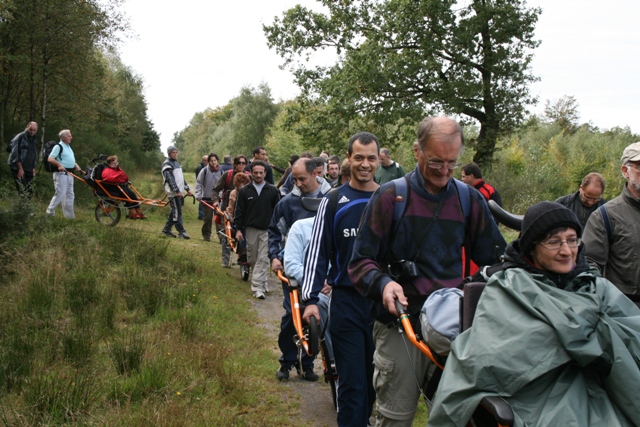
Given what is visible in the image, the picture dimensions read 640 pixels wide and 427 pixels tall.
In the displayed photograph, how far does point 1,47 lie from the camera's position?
17.4 m

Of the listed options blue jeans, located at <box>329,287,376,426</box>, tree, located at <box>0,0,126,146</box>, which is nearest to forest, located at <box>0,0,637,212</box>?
tree, located at <box>0,0,126,146</box>

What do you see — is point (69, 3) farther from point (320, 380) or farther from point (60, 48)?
point (320, 380)

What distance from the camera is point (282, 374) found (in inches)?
245

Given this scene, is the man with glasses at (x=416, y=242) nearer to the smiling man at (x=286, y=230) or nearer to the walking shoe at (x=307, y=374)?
the smiling man at (x=286, y=230)

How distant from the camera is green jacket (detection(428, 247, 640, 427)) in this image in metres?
2.17

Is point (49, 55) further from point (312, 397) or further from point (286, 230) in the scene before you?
point (312, 397)

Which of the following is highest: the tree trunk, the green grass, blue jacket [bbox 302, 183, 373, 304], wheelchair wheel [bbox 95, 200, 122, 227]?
the tree trunk

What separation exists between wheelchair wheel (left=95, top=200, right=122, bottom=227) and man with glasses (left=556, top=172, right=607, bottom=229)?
10.9 meters

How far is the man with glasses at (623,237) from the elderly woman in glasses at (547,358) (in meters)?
1.98

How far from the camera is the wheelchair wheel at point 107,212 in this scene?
1449cm

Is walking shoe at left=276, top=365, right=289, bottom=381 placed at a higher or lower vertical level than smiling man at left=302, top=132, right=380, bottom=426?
lower

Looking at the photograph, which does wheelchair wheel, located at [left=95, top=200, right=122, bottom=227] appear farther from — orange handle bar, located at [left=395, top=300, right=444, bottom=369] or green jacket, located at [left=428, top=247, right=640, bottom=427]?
green jacket, located at [left=428, top=247, right=640, bottom=427]

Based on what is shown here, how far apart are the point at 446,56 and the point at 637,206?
23.8m

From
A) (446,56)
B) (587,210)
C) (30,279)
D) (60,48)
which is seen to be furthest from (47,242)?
(446,56)
